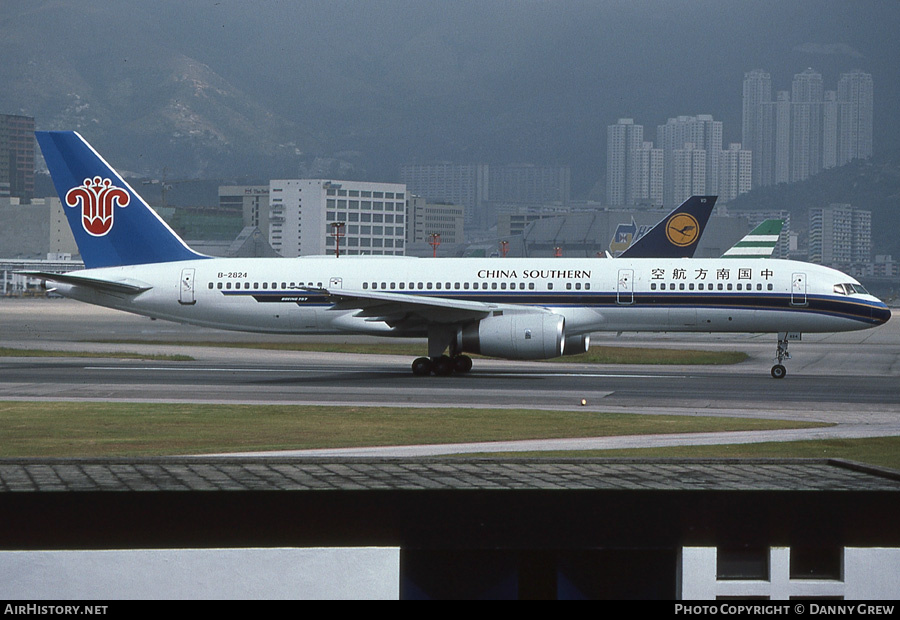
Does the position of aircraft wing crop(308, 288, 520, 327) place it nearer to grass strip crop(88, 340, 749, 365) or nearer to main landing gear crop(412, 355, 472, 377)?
main landing gear crop(412, 355, 472, 377)

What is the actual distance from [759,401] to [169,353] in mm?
28335

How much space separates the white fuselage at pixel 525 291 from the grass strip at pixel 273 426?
29.6 ft

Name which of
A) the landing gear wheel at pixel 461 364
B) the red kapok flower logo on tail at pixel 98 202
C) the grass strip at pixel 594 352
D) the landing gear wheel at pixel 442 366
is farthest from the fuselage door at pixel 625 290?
the red kapok flower logo on tail at pixel 98 202

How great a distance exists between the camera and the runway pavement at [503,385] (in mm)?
26984

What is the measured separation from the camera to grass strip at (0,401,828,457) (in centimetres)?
2083

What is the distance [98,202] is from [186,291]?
505cm

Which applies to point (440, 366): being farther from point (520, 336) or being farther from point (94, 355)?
point (94, 355)

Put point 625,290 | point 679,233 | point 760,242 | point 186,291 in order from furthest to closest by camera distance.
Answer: point 760,242 → point 679,233 → point 186,291 → point 625,290

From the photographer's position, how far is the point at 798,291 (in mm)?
37094

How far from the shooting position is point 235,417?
2548 centimetres

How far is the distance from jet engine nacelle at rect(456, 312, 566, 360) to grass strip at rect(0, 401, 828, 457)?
797 cm

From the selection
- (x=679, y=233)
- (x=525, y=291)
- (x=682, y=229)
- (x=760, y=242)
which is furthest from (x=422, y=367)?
(x=760, y=242)

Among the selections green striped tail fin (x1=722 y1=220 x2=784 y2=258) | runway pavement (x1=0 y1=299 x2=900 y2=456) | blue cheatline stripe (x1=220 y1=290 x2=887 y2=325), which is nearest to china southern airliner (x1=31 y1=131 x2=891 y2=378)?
blue cheatline stripe (x1=220 y1=290 x2=887 y2=325)

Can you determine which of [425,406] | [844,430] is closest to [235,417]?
[425,406]
